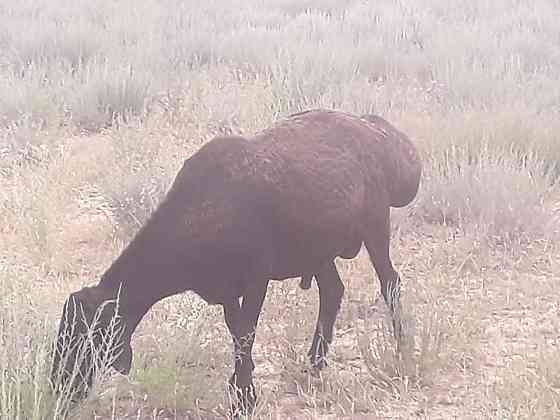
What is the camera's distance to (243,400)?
4500 mm

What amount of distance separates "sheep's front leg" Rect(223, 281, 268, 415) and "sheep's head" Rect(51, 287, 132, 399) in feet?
1.92

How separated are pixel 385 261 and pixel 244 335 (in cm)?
100

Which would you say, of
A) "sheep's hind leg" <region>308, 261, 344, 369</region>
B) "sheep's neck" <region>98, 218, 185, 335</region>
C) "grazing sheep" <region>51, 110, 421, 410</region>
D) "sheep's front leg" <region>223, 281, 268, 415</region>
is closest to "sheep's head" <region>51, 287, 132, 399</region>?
"grazing sheep" <region>51, 110, 421, 410</region>

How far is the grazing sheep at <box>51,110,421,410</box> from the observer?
417cm

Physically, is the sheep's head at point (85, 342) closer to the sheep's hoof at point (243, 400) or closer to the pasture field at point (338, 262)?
the pasture field at point (338, 262)

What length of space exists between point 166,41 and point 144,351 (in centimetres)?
920

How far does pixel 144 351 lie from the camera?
A: 16.7 feet

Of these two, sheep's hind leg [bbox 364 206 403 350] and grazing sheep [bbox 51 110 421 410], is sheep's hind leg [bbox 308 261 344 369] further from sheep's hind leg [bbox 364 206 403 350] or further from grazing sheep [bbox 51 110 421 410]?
grazing sheep [bbox 51 110 421 410]

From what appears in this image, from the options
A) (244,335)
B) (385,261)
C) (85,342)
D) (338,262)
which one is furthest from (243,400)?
(338,262)

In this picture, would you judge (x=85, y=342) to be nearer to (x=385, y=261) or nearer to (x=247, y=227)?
(x=247, y=227)

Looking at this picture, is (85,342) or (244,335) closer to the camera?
(85,342)

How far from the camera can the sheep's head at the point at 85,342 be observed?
153 inches

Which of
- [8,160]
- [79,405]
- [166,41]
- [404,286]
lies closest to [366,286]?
[404,286]

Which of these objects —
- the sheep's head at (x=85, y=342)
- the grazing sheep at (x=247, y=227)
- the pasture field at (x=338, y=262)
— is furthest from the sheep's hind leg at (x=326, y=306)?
the sheep's head at (x=85, y=342)
